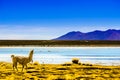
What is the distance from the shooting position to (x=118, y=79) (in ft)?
43.6

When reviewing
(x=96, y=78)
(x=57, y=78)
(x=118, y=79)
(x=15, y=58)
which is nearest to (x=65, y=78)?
(x=57, y=78)

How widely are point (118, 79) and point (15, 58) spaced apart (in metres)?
4.97


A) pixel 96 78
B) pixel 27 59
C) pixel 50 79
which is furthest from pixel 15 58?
pixel 96 78

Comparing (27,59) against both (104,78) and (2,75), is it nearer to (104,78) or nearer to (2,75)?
(2,75)

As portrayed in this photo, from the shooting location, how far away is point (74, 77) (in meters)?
13.8

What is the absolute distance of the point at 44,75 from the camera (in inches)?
569

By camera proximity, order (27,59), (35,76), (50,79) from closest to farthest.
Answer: (50,79) < (35,76) < (27,59)

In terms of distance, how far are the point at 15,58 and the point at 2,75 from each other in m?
1.50

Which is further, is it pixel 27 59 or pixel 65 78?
pixel 27 59

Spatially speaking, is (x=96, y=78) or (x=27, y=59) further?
(x=27, y=59)

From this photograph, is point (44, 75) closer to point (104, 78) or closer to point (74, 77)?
point (74, 77)

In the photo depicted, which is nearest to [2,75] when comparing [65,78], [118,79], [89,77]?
[65,78]

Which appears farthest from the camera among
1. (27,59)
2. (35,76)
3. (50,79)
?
(27,59)

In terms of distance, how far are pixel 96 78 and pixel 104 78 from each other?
33 cm
